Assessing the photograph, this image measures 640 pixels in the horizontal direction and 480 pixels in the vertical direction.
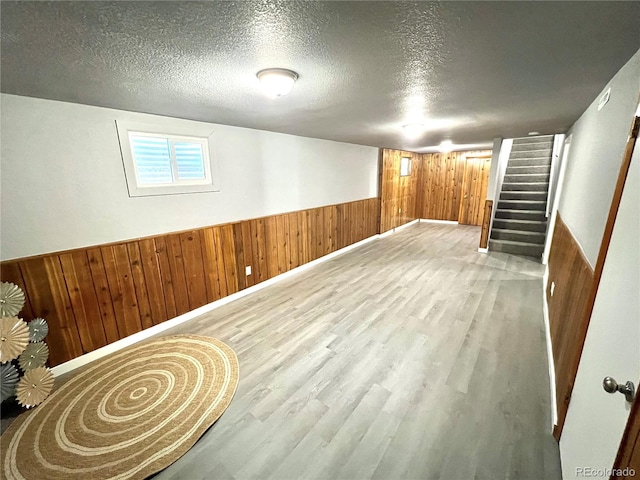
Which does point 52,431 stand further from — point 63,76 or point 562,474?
point 562,474

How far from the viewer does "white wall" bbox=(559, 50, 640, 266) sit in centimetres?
137

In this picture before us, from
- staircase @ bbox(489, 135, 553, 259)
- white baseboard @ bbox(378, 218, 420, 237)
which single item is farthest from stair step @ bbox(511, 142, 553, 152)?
white baseboard @ bbox(378, 218, 420, 237)

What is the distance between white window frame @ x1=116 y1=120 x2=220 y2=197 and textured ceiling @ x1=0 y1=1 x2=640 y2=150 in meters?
0.28

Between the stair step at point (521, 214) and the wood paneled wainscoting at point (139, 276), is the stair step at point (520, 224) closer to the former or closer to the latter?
the stair step at point (521, 214)

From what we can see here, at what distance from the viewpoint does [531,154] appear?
6473mm

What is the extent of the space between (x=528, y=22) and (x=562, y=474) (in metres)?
2.15

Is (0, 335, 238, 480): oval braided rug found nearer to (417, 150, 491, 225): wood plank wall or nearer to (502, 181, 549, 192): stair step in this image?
(502, 181, 549, 192): stair step

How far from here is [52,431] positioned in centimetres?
170

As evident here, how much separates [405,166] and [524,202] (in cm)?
298

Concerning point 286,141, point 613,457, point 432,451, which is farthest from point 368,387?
point 286,141

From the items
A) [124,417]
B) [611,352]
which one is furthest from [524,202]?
[124,417]

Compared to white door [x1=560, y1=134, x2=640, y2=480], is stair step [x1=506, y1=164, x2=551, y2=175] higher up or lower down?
higher up

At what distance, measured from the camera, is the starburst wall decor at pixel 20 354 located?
67.7 inches

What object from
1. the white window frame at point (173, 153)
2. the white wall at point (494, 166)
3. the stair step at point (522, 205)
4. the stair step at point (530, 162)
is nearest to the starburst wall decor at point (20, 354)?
the white window frame at point (173, 153)
